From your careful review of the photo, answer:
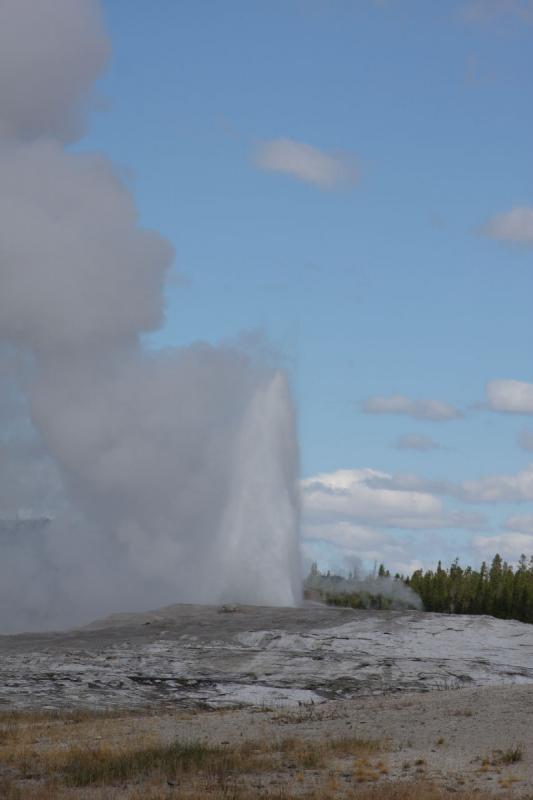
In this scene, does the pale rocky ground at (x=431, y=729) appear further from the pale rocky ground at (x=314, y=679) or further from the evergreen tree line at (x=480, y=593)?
the evergreen tree line at (x=480, y=593)

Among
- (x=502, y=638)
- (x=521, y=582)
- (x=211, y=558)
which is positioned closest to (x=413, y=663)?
(x=502, y=638)

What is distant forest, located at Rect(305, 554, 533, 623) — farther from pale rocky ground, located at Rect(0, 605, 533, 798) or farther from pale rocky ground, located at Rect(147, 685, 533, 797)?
pale rocky ground, located at Rect(147, 685, 533, 797)

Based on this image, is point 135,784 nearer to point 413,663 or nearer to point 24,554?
point 413,663

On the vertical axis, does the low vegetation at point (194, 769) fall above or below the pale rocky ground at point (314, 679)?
below

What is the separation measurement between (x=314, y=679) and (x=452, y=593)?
63.8m

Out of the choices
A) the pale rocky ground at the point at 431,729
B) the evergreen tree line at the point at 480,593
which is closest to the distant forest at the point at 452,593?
the evergreen tree line at the point at 480,593

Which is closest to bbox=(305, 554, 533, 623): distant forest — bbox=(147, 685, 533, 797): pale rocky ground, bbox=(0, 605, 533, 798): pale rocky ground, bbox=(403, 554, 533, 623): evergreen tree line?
bbox=(403, 554, 533, 623): evergreen tree line

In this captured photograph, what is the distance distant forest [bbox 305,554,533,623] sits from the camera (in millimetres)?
95062

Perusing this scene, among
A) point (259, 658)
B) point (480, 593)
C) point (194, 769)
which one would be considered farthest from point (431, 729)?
point (480, 593)

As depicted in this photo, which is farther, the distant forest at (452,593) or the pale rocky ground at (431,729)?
the distant forest at (452,593)

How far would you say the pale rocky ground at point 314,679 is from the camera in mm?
25719

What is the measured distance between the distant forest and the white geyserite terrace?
42595mm

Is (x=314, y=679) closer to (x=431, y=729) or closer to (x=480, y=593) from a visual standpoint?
(x=431, y=729)

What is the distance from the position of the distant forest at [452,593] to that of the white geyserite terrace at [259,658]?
1677 inches
